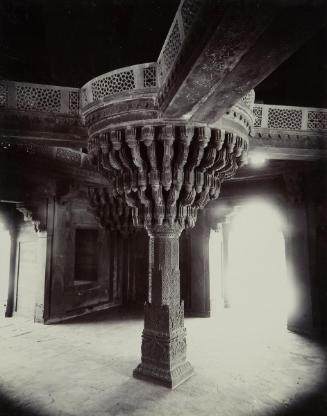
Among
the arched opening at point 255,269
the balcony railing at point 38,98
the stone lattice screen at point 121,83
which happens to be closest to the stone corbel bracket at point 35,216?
the balcony railing at point 38,98

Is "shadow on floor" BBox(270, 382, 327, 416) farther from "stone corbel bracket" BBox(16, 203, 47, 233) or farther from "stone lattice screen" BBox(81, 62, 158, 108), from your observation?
"stone corbel bracket" BBox(16, 203, 47, 233)

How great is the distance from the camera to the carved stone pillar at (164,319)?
4.54m

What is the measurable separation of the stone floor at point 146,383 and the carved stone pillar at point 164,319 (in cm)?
21

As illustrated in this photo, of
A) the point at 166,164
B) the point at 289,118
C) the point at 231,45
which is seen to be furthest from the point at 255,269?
the point at 231,45

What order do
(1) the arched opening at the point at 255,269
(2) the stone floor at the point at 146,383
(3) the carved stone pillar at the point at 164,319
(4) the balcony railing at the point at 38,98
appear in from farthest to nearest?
(1) the arched opening at the point at 255,269
(3) the carved stone pillar at the point at 164,319
(4) the balcony railing at the point at 38,98
(2) the stone floor at the point at 146,383

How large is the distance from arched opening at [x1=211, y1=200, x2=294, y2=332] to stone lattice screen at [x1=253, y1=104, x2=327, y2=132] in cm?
305

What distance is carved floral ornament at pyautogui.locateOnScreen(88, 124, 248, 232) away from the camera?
13.3 feet

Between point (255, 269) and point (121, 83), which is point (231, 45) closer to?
point (121, 83)

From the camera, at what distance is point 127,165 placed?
4.42 m

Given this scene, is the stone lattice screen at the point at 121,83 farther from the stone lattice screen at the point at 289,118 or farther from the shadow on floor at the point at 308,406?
the shadow on floor at the point at 308,406

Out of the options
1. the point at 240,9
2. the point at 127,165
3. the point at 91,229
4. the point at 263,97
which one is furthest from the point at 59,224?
the point at 240,9

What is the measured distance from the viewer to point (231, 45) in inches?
80.5

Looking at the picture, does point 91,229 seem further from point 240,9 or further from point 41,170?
point 240,9

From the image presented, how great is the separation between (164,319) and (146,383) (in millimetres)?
926
